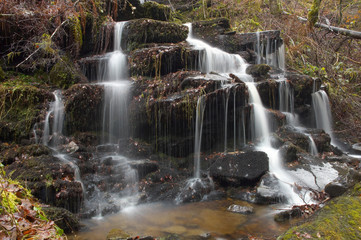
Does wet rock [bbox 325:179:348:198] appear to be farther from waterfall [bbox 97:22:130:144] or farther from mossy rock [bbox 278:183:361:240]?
waterfall [bbox 97:22:130:144]

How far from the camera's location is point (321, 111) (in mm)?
10906

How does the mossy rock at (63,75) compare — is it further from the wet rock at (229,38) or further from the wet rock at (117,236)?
the wet rock at (229,38)

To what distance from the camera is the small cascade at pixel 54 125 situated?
6.97 metres

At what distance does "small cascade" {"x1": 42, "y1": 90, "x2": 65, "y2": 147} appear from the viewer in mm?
6973

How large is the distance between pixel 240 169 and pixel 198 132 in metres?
1.72

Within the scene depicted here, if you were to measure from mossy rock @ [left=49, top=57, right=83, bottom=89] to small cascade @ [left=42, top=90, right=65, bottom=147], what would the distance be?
147 centimetres

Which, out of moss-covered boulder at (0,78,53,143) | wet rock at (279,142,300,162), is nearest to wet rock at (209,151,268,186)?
wet rock at (279,142,300,162)

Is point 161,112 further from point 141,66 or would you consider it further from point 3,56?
point 3,56

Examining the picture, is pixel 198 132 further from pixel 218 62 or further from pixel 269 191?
pixel 218 62

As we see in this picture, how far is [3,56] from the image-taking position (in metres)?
8.96

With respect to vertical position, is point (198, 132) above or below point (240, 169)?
above

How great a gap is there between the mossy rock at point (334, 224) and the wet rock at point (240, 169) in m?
3.36

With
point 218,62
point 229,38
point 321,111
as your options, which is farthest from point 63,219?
point 229,38

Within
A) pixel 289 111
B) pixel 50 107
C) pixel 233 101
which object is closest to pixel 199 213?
pixel 233 101
